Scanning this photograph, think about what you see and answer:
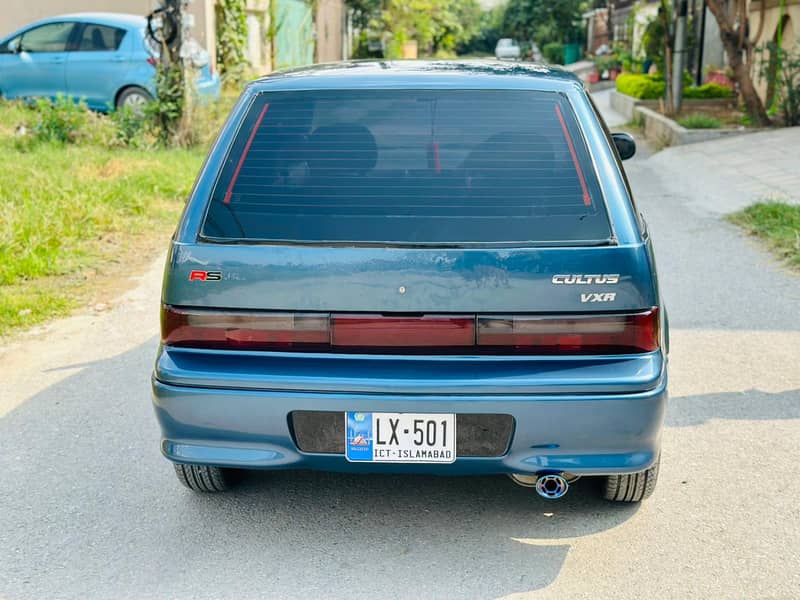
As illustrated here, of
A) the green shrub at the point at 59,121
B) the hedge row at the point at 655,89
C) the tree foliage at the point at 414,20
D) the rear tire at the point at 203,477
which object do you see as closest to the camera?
the rear tire at the point at 203,477

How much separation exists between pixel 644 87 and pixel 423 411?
1980 centimetres

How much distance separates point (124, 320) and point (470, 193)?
382cm

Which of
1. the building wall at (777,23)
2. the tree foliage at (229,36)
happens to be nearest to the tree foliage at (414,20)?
the tree foliage at (229,36)

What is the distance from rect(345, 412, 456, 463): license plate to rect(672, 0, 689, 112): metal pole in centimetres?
1653

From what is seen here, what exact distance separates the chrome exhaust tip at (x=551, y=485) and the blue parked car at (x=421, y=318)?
10mm

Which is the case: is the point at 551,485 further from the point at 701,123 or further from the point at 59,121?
the point at 701,123

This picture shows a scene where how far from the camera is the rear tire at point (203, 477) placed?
3.88m

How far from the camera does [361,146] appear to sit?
3.67m

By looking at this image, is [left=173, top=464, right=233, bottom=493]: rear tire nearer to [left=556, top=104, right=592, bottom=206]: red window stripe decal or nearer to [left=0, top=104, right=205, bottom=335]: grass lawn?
[left=556, top=104, right=592, bottom=206]: red window stripe decal

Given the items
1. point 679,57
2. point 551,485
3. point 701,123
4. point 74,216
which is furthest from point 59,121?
point 679,57

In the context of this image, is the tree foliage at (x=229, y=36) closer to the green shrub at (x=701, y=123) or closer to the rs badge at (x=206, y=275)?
the green shrub at (x=701, y=123)

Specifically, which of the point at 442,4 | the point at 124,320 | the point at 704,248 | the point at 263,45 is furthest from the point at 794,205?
the point at 442,4

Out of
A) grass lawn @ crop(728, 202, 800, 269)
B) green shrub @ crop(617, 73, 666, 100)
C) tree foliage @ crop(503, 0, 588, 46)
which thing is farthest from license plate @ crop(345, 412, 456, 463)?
tree foliage @ crop(503, 0, 588, 46)

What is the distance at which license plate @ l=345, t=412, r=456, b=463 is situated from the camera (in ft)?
11.0
